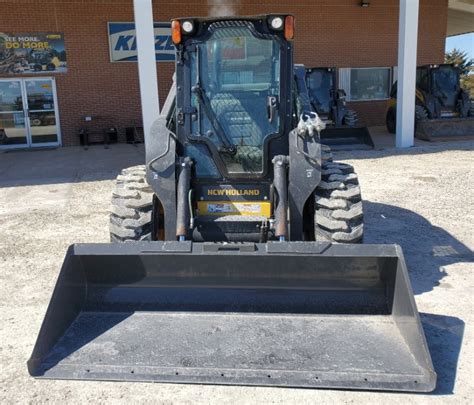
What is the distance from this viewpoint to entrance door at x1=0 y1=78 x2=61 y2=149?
16.0 meters

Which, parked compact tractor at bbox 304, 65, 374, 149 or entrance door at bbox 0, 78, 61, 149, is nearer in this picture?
parked compact tractor at bbox 304, 65, 374, 149

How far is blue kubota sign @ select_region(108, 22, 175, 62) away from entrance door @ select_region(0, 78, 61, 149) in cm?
221

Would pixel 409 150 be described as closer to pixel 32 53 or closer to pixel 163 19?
pixel 163 19

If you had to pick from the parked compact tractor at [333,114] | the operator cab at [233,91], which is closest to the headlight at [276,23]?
the operator cab at [233,91]

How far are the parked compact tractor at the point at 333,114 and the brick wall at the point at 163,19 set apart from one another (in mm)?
2848

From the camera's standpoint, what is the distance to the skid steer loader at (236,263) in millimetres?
3469

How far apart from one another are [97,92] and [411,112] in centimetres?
956

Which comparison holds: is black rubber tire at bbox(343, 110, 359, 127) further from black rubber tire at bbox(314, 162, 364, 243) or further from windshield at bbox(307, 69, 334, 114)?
black rubber tire at bbox(314, 162, 364, 243)

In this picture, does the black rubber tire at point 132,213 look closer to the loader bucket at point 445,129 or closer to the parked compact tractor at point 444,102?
the loader bucket at point 445,129

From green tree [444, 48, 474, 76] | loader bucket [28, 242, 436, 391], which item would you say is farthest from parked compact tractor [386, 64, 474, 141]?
green tree [444, 48, 474, 76]

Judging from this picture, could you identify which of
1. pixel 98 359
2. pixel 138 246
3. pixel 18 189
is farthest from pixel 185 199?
pixel 18 189

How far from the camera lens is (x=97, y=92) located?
16672 mm

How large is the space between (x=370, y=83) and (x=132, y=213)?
1633 cm

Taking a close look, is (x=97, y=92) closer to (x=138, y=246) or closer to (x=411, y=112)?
(x=411, y=112)
